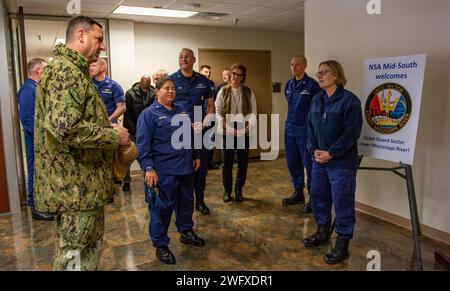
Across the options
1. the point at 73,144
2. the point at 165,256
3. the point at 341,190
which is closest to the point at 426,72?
the point at 341,190

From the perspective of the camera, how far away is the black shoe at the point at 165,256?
8.95 ft

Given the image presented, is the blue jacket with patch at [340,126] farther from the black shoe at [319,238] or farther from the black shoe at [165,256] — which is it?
the black shoe at [165,256]

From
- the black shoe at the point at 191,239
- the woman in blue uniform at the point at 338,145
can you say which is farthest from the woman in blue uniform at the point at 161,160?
the woman in blue uniform at the point at 338,145

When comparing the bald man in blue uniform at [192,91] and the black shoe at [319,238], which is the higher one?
the bald man in blue uniform at [192,91]

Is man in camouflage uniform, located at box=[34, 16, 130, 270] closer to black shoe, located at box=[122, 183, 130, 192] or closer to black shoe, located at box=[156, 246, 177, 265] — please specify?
black shoe, located at box=[156, 246, 177, 265]

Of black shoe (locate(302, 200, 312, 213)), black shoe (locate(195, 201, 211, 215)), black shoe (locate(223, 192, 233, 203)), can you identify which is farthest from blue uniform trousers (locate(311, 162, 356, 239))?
black shoe (locate(223, 192, 233, 203))

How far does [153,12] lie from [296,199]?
3170mm

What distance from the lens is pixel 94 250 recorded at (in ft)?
6.05

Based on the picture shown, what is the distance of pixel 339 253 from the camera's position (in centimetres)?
271

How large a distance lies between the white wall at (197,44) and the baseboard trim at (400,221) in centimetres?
337

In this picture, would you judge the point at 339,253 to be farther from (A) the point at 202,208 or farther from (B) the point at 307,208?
(A) the point at 202,208

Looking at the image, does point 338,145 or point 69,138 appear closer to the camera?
point 69,138

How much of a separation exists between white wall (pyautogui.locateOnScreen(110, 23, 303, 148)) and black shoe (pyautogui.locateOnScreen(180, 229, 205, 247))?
3.27m

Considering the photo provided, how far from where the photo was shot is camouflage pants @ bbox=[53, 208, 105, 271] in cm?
172
